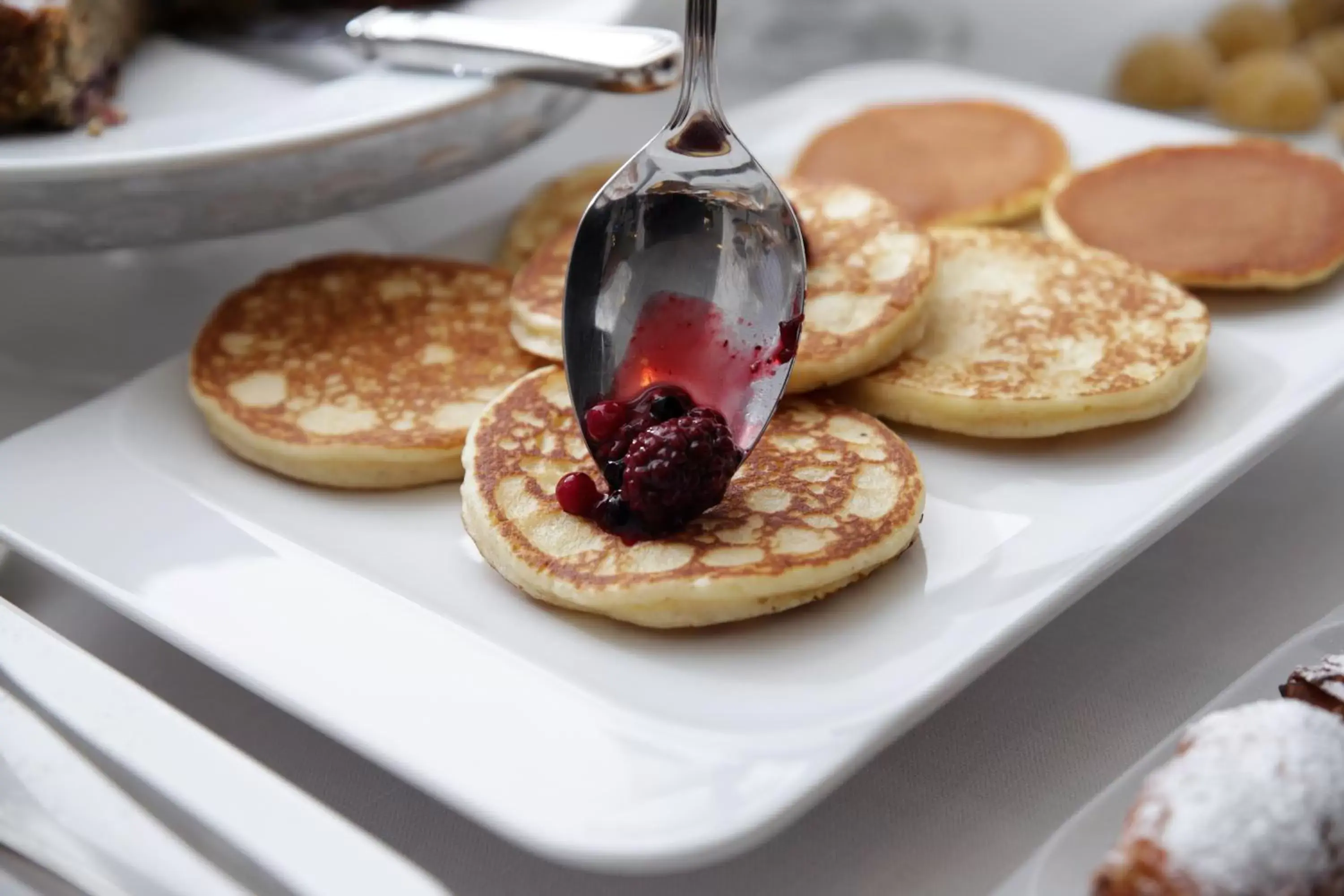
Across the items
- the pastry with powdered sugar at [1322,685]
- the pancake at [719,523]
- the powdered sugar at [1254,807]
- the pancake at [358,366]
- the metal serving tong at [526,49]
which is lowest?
the pancake at [358,366]

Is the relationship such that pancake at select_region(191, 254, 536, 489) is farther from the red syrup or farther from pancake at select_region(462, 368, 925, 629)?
the red syrup

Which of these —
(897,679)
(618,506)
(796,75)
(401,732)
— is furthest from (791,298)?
(796,75)

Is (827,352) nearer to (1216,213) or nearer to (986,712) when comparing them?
(986,712)

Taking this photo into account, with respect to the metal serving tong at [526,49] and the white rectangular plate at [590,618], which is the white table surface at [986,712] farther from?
the metal serving tong at [526,49]

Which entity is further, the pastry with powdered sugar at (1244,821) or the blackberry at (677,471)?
the blackberry at (677,471)

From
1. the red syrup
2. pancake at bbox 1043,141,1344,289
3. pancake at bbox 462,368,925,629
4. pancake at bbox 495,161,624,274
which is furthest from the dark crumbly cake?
pancake at bbox 1043,141,1344,289

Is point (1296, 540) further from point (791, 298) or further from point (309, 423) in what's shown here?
point (309, 423)

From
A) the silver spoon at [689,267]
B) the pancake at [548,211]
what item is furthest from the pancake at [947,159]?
the silver spoon at [689,267]
